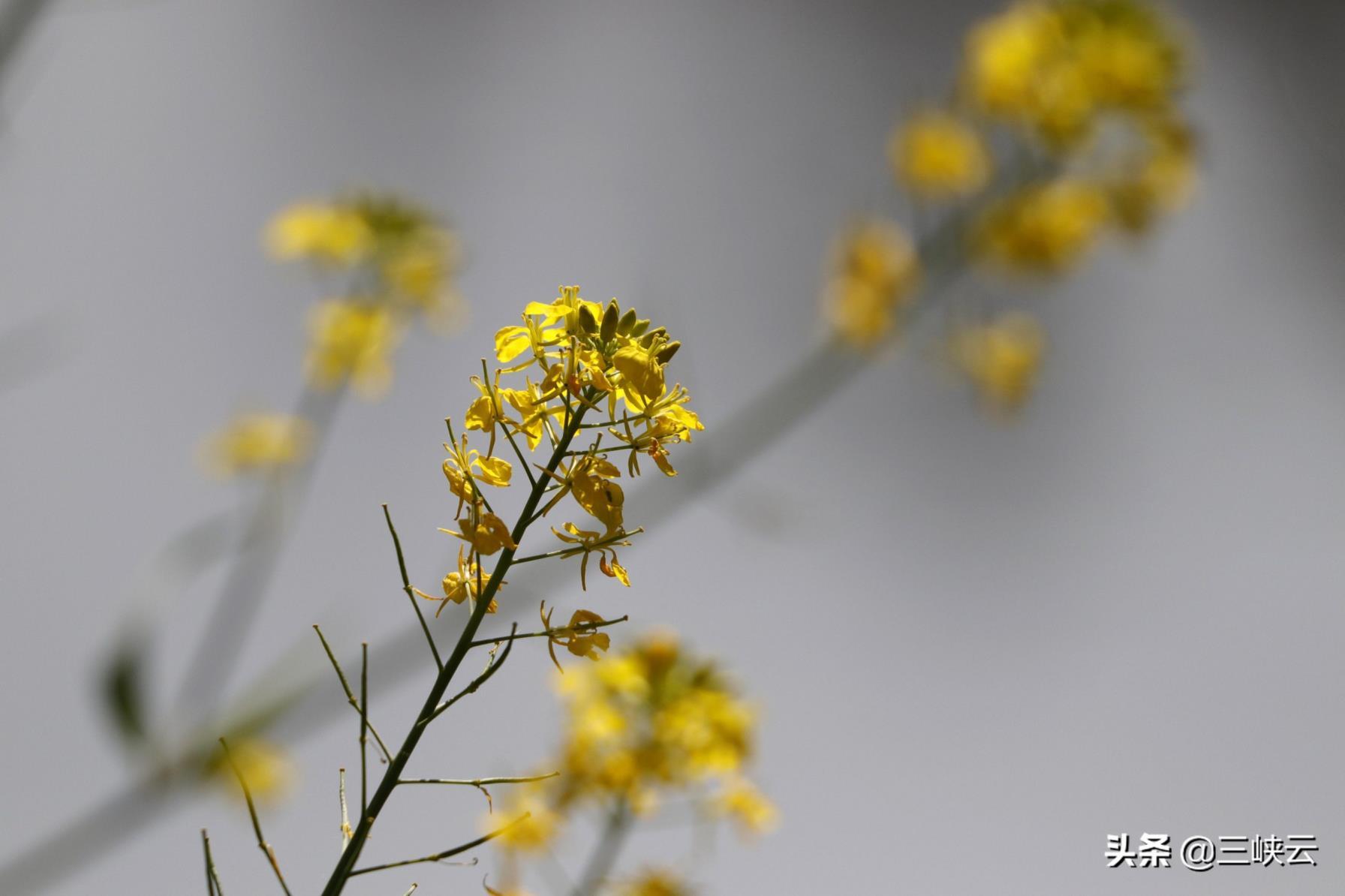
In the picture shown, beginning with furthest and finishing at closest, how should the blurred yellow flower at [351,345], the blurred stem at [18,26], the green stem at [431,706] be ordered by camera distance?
the blurred yellow flower at [351,345], the blurred stem at [18,26], the green stem at [431,706]

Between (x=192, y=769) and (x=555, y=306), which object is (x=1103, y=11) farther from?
(x=192, y=769)

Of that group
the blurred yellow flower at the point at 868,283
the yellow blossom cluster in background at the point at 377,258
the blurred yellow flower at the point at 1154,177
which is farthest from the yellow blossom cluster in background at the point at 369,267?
the blurred yellow flower at the point at 1154,177

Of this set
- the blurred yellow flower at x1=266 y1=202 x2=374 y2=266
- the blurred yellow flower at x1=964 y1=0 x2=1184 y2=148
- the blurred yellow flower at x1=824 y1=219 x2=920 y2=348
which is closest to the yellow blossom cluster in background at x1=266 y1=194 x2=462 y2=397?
the blurred yellow flower at x1=266 y1=202 x2=374 y2=266

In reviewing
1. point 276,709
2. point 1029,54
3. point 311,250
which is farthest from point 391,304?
point 1029,54

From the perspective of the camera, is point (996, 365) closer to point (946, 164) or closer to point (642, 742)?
point (946, 164)

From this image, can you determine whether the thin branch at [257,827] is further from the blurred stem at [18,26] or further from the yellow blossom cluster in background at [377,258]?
the yellow blossom cluster in background at [377,258]

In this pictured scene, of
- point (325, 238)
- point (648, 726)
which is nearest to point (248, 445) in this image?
point (325, 238)

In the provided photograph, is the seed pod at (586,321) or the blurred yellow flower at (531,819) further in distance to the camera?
the blurred yellow flower at (531,819)
